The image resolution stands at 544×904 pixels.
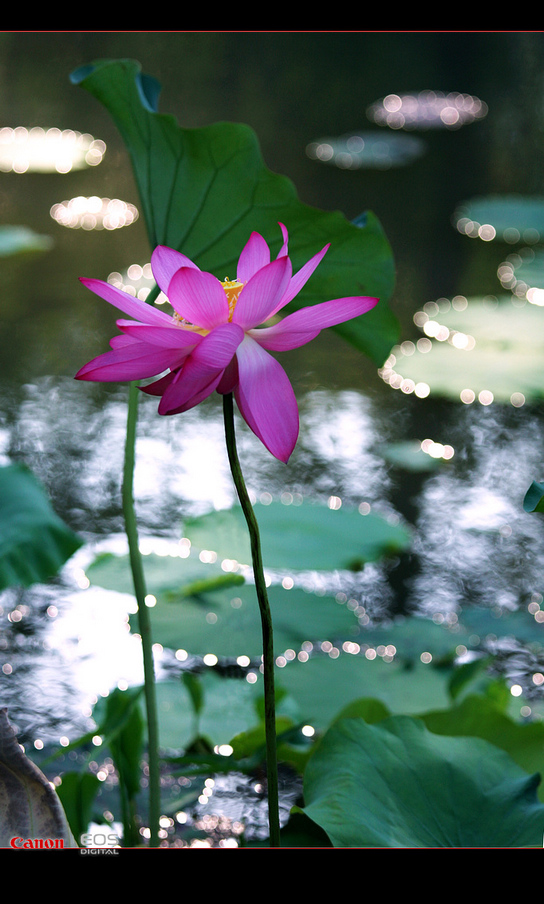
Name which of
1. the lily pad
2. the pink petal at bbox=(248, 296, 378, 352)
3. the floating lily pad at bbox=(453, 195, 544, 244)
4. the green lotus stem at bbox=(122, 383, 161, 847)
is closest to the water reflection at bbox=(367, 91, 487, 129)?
the floating lily pad at bbox=(453, 195, 544, 244)

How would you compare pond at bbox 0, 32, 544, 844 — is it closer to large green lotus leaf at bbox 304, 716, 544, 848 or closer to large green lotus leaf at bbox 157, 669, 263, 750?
large green lotus leaf at bbox 157, 669, 263, 750

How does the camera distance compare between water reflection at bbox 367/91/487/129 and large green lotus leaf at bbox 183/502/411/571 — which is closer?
large green lotus leaf at bbox 183/502/411/571

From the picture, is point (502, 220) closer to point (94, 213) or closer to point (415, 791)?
point (94, 213)

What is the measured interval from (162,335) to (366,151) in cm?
310

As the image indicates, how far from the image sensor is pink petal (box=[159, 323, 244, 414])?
1.07 ft

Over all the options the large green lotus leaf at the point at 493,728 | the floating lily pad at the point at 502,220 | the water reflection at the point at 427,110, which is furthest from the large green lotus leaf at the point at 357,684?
the water reflection at the point at 427,110

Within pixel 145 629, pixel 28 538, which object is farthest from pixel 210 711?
pixel 145 629

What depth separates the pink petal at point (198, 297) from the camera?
326 mm

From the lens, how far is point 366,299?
1.13ft

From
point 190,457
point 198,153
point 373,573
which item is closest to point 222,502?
point 190,457

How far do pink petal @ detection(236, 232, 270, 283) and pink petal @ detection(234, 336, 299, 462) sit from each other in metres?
0.05

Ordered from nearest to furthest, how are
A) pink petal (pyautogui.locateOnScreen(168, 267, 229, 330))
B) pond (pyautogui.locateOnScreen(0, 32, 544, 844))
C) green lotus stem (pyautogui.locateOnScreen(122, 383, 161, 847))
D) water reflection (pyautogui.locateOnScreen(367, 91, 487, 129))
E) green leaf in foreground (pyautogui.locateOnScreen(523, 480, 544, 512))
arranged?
pink petal (pyautogui.locateOnScreen(168, 267, 229, 330)), green leaf in foreground (pyautogui.locateOnScreen(523, 480, 544, 512)), green lotus stem (pyautogui.locateOnScreen(122, 383, 161, 847)), pond (pyautogui.locateOnScreen(0, 32, 544, 844)), water reflection (pyautogui.locateOnScreen(367, 91, 487, 129))

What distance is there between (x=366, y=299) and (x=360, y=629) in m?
0.83

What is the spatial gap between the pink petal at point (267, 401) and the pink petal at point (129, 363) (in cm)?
3
